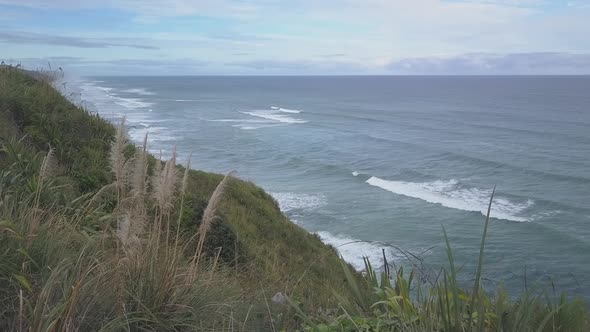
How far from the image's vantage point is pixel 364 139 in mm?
53094

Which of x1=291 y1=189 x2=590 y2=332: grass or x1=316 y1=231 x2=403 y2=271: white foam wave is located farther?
x1=316 y1=231 x2=403 y2=271: white foam wave

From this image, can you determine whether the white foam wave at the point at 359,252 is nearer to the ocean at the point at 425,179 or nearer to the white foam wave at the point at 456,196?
the ocean at the point at 425,179

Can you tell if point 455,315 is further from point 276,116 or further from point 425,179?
point 276,116

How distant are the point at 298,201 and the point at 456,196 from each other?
8.91 meters

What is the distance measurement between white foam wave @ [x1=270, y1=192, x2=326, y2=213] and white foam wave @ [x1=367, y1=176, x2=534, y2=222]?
506 cm

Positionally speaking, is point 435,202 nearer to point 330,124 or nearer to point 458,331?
point 458,331

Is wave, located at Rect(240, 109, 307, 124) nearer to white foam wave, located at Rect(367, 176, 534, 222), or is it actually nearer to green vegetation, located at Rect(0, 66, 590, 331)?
white foam wave, located at Rect(367, 176, 534, 222)

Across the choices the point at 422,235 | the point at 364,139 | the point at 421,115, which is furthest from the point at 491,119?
the point at 422,235

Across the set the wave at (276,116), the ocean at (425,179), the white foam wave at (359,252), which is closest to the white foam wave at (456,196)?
the ocean at (425,179)

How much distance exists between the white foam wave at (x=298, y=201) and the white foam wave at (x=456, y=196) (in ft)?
16.6

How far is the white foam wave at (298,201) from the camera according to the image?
93.7 ft

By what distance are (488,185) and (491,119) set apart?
39.3 metres

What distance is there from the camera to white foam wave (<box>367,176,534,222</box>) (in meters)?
28.3

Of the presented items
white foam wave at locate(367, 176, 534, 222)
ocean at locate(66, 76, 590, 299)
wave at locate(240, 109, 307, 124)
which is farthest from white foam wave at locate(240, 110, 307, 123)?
white foam wave at locate(367, 176, 534, 222)
